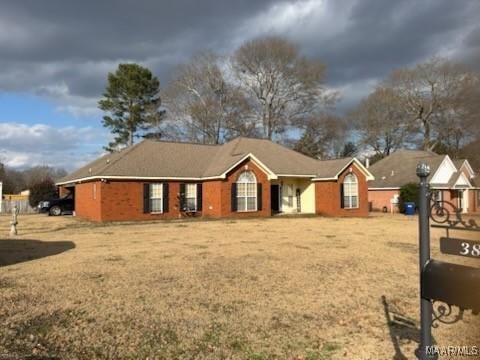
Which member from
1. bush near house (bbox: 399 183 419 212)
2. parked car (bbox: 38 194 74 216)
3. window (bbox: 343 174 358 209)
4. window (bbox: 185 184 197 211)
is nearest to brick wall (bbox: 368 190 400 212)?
bush near house (bbox: 399 183 419 212)

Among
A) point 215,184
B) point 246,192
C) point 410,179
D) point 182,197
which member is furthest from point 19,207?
point 410,179

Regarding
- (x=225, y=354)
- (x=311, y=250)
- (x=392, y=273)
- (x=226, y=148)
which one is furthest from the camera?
(x=226, y=148)

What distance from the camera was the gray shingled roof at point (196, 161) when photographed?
81.1 ft

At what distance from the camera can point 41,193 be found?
125ft

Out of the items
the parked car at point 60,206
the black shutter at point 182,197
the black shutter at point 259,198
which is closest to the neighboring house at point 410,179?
the black shutter at point 259,198

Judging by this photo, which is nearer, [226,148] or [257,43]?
[226,148]

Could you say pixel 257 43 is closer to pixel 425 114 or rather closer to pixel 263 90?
pixel 263 90

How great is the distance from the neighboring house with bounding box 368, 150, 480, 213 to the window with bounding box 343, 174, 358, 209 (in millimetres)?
8054

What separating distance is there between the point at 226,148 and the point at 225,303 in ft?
78.4

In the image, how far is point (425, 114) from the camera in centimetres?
4391

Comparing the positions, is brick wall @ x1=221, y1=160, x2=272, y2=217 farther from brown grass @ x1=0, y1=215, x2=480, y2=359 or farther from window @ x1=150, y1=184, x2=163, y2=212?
brown grass @ x1=0, y1=215, x2=480, y2=359

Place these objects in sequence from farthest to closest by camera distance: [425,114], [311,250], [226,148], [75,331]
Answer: [425,114], [226,148], [311,250], [75,331]

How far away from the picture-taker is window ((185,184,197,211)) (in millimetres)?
25891

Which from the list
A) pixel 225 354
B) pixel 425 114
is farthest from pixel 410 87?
pixel 225 354
